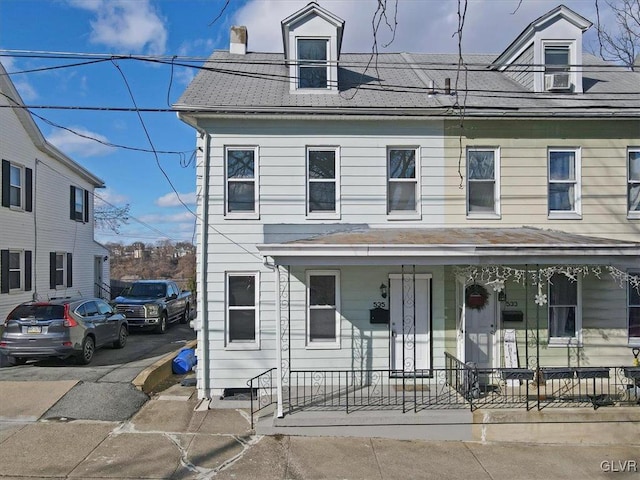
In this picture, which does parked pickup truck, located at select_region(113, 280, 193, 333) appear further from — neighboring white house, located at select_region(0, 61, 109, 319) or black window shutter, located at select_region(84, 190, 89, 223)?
black window shutter, located at select_region(84, 190, 89, 223)

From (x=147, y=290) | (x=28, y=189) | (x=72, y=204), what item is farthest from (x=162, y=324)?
(x=72, y=204)

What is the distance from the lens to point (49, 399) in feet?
26.3

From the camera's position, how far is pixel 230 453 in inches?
258

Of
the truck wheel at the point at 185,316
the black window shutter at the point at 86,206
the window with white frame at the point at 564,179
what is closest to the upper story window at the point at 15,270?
the black window shutter at the point at 86,206

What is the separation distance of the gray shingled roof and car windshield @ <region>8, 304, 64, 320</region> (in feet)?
18.4

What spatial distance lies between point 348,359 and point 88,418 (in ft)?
15.8

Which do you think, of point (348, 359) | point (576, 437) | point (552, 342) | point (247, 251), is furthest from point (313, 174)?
point (576, 437)

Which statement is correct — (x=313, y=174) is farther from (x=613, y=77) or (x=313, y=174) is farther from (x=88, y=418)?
(x=613, y=77)

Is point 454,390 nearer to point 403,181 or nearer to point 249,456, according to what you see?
point 249,456

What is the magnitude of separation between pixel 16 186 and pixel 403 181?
13033mm

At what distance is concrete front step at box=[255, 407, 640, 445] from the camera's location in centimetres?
724

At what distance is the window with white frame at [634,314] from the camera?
941 cm

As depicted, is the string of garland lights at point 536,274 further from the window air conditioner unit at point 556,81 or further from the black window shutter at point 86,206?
the black window shutter at point 86,206

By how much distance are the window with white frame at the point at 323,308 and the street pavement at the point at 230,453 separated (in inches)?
85.2
